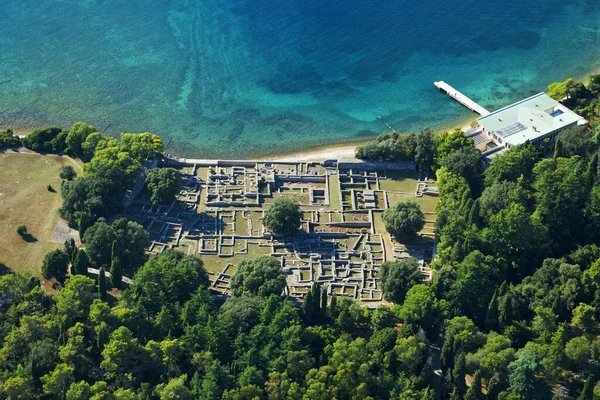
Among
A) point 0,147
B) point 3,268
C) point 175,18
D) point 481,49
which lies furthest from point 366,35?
point 3,268

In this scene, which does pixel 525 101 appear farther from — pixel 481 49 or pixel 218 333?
pixel 218 333

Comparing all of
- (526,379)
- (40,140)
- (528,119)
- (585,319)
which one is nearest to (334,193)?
(528,119)

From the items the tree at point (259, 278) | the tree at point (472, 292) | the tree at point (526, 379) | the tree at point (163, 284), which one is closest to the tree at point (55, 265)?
the tree at point (163, 284)

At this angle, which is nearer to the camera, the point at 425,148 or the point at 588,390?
the point at 588,390

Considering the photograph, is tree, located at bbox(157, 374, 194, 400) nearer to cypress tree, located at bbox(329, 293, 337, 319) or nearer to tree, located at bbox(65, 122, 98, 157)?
cypress tree, located at bbox(329, 293, 337, 319)

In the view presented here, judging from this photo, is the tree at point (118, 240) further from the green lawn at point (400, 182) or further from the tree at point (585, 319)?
the tree at point (585, 319)

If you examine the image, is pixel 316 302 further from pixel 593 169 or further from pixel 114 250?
pixel 593 169
